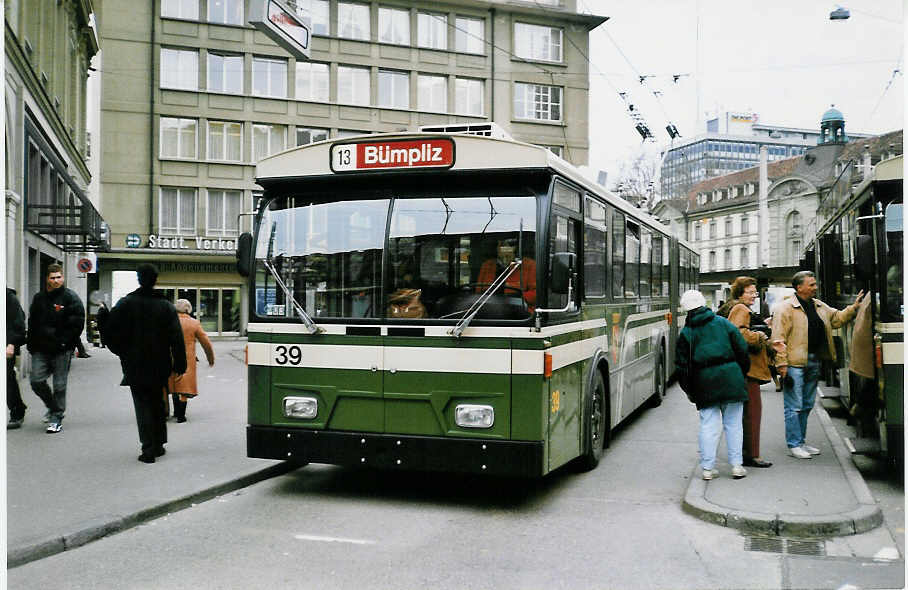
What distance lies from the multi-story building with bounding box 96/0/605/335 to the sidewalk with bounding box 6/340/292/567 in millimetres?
26871

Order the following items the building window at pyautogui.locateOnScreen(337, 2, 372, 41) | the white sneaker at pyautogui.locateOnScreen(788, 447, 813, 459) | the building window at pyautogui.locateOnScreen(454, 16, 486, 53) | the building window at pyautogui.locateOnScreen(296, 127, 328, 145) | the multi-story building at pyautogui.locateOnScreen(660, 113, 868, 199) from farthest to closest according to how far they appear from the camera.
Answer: the building window at pyautogui.locateOnScreen(454, 16, 486, 53)
the building window at pyautogui.locateOnScreen(296, 127, 328, 145)
the building window at pyautogui.locateOnScreen(337, 2, 372, 41)
the multi-story building at pyautogui.locateOnScreen(660, 113, 868, 199)
the white sneaker at pyautogui.locateOnScreen(788, 447, 813, 459)

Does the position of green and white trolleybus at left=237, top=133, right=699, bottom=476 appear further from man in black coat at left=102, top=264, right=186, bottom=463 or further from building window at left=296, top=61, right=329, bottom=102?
building window at left=296, top=61, right=329, bottom=102

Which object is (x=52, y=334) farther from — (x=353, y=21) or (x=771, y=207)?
(x=771, y=207)

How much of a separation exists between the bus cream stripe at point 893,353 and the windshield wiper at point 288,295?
14.9 ft

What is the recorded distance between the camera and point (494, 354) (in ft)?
22.0

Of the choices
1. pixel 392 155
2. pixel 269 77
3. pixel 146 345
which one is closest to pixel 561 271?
pixel 392 155

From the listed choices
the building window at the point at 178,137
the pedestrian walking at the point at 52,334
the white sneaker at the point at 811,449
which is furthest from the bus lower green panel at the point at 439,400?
the building window at the point at 178,137

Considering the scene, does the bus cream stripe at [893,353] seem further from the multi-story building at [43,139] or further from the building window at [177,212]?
the building window at [177,212]

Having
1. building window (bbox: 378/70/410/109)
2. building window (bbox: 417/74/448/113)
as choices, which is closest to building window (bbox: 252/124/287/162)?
building window (bbox: 378/70/410/109)

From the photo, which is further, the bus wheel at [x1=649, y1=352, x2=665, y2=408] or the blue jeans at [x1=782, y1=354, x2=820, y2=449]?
the bus wheel at [x1=649, y1=352, x2=665, y2=408]

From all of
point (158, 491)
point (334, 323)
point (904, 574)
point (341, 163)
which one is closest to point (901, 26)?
point (904, 574)

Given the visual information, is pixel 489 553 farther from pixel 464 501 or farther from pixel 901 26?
pixel 901 26

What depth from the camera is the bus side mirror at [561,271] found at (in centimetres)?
671

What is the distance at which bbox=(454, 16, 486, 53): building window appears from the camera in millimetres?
41719
